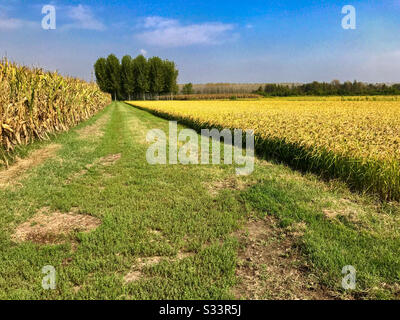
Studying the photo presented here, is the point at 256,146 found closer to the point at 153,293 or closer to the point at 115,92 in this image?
the point at 153,293

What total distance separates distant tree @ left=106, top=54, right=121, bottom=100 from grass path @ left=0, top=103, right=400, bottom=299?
272ft

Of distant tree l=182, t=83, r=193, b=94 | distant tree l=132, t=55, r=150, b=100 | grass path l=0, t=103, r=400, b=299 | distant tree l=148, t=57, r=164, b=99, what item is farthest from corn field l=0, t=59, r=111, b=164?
distant tree l=182, t=83, r=193, b=94

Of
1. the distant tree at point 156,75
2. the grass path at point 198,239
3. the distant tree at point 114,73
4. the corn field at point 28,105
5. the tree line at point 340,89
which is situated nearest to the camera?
the grass path at point 198,239

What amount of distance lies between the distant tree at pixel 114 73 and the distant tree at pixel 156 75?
10.2 m

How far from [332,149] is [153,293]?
487 centimetres

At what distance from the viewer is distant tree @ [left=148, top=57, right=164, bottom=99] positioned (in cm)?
8231

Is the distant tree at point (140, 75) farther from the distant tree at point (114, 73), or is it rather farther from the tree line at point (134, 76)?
the distant tree at point (114, 73)

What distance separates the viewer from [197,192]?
4.72 metres

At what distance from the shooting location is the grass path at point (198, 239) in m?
2.41

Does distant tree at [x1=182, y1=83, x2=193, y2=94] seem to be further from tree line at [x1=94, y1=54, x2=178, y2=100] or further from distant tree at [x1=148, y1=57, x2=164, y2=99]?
distant tree at [x1=148, y1=57, x2=164, y2=99]

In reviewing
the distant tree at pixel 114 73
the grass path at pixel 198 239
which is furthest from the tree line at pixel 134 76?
the grass path at pixel 198 239

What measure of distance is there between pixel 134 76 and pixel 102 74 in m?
10.4

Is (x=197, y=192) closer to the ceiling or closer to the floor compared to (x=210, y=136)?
closer to the floor
